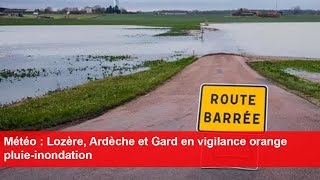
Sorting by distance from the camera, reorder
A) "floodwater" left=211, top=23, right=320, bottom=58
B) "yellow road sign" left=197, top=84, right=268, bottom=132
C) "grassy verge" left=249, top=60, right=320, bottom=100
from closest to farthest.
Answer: "yellow road sign" left=197, top=84, right=268, bottom=132 < "grassy verge" left=249, top=60, right=320, bottom=100 < "floodwater" left=211, top=23, right=320, bottom=58

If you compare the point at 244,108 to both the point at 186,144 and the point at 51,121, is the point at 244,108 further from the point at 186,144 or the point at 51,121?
the point at 51,121

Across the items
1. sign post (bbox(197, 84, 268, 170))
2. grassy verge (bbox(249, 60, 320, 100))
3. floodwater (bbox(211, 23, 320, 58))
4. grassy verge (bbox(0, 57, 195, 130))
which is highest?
sign post (bbox(197, 84, 268, 170))

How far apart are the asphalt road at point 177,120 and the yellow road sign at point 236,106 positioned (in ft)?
2.40

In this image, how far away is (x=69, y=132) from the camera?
34.1 ft

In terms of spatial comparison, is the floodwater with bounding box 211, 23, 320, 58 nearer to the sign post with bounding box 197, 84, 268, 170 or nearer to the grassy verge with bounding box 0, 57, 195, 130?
the grassy verge with bounding box 0, 57, 195, 130

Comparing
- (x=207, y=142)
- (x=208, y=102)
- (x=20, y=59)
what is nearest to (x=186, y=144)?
(x=207, y=142)

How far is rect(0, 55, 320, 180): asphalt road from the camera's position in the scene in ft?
24.5

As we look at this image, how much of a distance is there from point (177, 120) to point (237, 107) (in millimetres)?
4233

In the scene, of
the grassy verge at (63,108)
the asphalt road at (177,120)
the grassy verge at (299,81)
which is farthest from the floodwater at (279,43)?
the grassy verge at (63,108)

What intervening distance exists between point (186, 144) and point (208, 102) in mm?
2047

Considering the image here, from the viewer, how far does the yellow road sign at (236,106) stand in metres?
7.38

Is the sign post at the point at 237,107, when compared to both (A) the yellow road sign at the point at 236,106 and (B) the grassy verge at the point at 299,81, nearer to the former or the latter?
(A) the yellow road sign at the point at 236,106

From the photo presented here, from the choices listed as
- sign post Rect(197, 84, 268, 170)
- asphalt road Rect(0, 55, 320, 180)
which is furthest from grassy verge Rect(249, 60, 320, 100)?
sign post Rect(197, 84, 268, 170)

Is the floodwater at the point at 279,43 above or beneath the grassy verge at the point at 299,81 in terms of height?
beneath
